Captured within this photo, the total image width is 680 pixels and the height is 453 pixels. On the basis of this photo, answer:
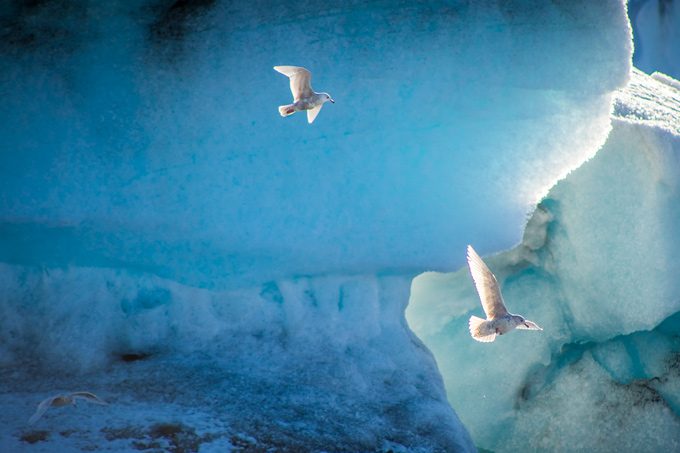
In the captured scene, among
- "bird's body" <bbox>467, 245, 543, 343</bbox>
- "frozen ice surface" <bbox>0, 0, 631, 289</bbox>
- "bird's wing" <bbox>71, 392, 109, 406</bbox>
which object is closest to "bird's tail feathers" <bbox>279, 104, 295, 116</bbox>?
"frozen ice surface" <bbox>0, 0, 631, 289</bbox>

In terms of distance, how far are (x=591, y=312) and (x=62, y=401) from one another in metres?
2.45

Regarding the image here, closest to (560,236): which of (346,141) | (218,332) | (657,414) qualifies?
(657,414)

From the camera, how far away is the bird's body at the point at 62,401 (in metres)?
2.01

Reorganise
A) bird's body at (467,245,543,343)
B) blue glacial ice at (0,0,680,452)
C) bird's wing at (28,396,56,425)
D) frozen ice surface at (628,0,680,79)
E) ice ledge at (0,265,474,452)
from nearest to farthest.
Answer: bird's wing at (28,396,56,425)
ice ledge at (0,265,474,452)
bird's body at (467,245,543,343)
blue glacial ice at (0,0,680,452)
frozen ice surface at (628,0,680,79)

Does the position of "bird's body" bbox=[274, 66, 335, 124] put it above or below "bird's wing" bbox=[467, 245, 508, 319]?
above

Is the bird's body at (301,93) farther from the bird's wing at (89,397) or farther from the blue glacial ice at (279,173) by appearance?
the bird's wing at (89,397)

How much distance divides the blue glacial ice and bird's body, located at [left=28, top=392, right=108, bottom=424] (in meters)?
0.32

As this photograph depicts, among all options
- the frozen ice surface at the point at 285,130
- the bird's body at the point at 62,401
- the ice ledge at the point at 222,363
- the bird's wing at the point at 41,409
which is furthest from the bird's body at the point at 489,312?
the bird's wing at the point at 41,409

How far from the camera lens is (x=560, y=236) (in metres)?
3.50

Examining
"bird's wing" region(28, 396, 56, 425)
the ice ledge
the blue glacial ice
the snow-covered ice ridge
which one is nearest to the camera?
"bird's wing" region(28, 396, 56, 425)

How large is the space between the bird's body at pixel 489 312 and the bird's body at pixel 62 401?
121cm

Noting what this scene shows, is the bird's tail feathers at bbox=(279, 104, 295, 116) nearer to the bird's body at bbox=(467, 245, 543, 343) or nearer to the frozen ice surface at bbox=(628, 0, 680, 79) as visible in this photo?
the bird's body at bbox=(467, 245, 543, 343)

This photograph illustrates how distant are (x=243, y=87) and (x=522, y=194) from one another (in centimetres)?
122

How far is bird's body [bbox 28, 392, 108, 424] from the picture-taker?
6.59ft
